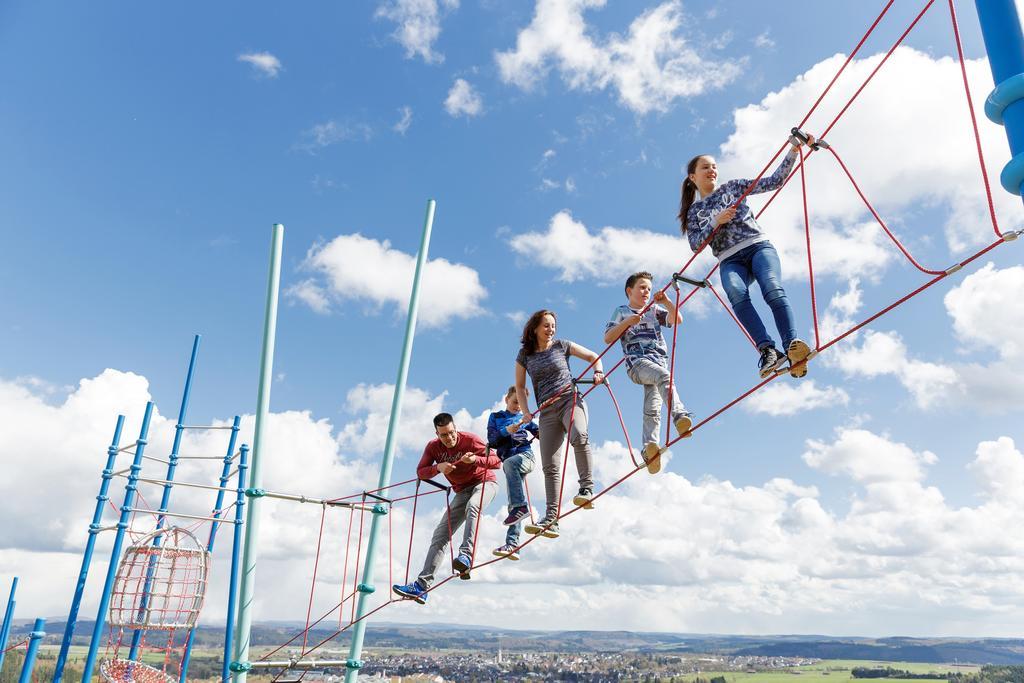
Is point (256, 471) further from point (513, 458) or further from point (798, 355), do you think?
point (798, 355)

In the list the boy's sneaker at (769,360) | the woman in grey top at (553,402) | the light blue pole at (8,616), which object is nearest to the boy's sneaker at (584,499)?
the woman in grey top at (553,402)

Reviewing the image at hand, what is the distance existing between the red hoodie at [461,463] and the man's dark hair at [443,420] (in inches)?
10.7

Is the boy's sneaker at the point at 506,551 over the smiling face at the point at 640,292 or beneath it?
beneath

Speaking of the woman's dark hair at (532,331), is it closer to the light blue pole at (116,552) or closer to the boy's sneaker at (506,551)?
the boy's sneaker at (506,551)

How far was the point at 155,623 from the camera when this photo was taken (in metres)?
13.6

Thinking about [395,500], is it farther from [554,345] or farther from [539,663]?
[539,663]

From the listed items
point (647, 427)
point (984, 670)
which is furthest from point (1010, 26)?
point (984, 670)

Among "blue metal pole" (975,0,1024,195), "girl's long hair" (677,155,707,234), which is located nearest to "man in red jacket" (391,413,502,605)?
"girl's long hair" (677,155,707,234)

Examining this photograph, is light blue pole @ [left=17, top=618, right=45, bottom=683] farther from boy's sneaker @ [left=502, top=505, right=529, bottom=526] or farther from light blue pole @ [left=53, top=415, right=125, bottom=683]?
boy's sneaker @ [left=502, top=505, right=529, bottom=526]

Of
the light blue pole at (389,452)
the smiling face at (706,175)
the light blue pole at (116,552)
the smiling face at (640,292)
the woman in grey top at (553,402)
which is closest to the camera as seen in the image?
the smiling face at (706,175)

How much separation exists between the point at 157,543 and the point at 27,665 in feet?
9.80

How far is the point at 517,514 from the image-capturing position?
7078mm

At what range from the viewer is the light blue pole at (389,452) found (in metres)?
8.63

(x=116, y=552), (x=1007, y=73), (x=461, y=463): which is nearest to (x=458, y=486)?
(x=461, y=463)
